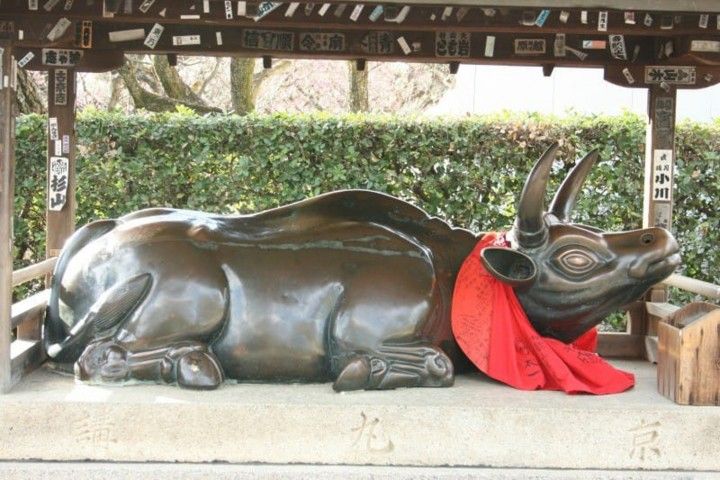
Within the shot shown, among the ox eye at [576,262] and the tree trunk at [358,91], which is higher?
the tree trunk at [358,91]

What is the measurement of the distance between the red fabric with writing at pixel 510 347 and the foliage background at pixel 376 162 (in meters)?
3.65

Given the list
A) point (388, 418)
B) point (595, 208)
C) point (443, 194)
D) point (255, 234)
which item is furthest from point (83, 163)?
point (388, 418)

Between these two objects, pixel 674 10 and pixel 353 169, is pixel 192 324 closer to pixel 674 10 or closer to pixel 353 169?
pixel 674 10

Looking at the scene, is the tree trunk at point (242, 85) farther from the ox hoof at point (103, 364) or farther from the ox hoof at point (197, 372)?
the ox hoof at point (197, 372)

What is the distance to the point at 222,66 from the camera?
20.3m

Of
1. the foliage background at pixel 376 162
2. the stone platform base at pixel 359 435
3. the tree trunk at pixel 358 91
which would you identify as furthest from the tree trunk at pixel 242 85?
the stone platform base at pixel 359 435

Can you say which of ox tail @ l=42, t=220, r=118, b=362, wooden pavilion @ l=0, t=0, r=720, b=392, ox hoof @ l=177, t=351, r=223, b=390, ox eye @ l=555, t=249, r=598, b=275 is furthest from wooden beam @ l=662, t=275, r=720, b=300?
ox tail @ l=42, t=220, r=118, b=362

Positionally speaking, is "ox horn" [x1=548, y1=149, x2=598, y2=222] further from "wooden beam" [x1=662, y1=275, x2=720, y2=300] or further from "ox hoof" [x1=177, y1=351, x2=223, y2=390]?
"ox hoof" [x1=177, y1=351, x2=223, y2=390]

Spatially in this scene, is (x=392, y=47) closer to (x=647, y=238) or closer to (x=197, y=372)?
(x=647, y=238)

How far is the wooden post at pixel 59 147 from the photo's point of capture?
5949 millimetres

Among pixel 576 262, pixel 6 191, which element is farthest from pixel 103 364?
pixel 576 262

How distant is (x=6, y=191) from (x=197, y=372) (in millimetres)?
1178

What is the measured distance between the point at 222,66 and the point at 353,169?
13.0 metres

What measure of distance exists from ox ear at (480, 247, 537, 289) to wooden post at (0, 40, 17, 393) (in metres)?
2.22
